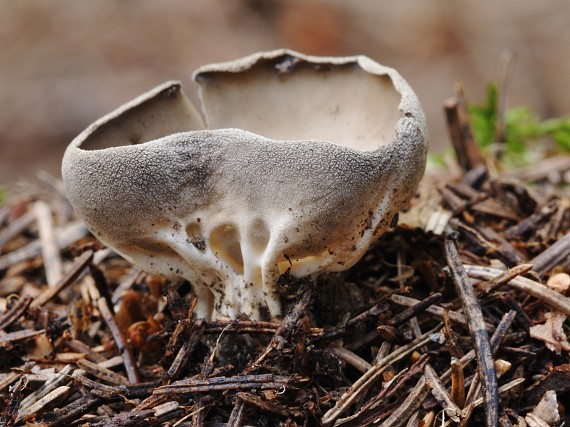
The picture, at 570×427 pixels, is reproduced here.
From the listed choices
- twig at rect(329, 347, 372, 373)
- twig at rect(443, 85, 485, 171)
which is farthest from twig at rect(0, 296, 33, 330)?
twig at rect(443, 85, 485, 171)

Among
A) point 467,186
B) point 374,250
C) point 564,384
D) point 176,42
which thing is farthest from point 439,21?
point 564,384

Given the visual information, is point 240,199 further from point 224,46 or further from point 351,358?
point 224,46

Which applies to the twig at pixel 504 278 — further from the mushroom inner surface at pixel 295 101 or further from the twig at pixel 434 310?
the mushroom inner surface at pixel 295 101

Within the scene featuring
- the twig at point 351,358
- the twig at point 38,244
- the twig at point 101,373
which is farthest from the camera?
the twig at point 38,244

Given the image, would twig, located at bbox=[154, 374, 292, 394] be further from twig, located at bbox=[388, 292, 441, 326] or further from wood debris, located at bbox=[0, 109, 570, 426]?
twig, located at bbox=[388, 292, 441, 326]

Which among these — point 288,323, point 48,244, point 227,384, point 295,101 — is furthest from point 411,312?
point 48,244

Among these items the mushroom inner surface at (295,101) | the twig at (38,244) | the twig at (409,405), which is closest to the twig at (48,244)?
the twig at (38,244)
